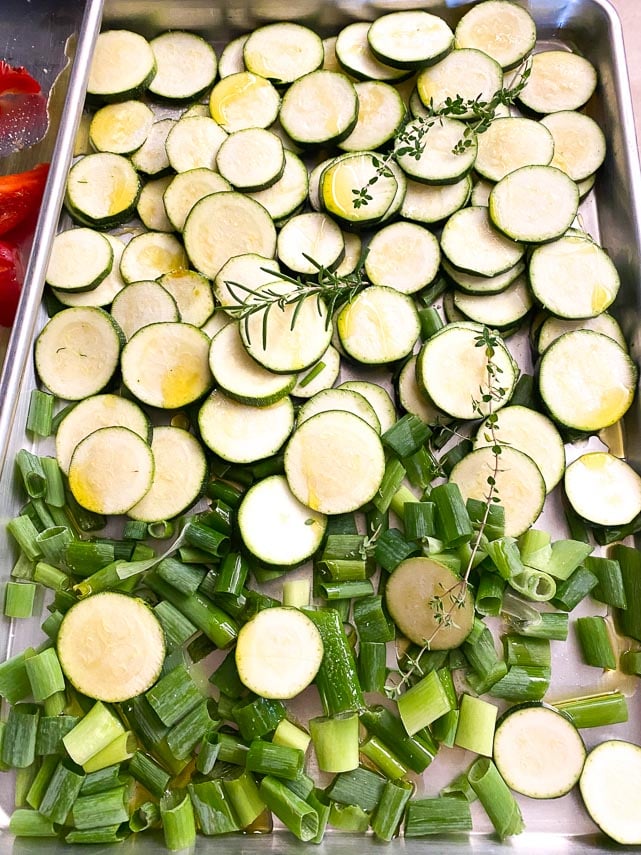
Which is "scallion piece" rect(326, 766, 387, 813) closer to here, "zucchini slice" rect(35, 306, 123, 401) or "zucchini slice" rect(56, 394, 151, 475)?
"zucchini slice" rect(56, 394, 151, 475)

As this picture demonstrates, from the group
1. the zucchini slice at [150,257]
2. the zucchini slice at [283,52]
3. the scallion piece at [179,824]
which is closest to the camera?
the scallion piece at [179,824]

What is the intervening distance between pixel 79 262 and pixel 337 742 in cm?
166

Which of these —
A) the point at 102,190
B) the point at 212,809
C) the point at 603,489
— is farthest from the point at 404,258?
the point at 212,809

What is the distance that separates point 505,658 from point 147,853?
1.09m

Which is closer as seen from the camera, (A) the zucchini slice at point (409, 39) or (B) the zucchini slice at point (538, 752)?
(B) the zucchini slice at point (538, 752)

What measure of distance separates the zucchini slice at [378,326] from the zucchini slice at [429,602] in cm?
65

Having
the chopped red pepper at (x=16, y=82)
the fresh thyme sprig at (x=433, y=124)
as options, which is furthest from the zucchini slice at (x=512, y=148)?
the chopped red pepper at (x=16, y=82)

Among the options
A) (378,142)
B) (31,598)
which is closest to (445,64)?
(378,142)

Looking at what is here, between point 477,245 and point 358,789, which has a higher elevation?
point 477,245

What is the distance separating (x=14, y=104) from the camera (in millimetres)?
2400

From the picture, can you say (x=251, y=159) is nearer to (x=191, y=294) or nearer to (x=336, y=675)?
(x=191, y=294)

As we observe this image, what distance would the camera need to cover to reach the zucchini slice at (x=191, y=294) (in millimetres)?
2246

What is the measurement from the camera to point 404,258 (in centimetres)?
228

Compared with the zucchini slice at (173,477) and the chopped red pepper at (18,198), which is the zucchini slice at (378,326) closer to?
the zucchini slice at (173,477)
